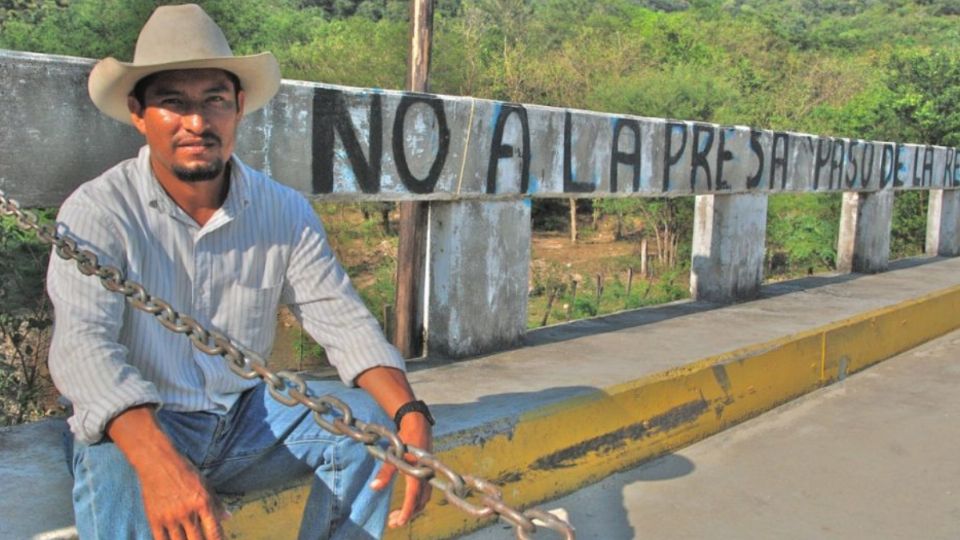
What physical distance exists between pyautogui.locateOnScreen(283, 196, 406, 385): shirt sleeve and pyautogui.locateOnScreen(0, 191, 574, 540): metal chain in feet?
2.25

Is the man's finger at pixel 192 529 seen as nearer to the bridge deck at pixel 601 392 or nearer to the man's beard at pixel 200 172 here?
the man's beard at pixel 200 172

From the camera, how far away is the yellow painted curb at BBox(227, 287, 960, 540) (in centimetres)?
390

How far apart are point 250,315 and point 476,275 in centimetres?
315

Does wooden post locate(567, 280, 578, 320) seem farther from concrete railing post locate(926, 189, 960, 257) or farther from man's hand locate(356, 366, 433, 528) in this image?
man's hand locate(356, 366, 433, 528)

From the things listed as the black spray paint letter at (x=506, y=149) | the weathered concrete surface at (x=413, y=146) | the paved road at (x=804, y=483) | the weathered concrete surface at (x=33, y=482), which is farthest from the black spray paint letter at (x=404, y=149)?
the weathered concrete surface at (x=33, y=482)

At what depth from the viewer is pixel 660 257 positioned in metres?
23.7

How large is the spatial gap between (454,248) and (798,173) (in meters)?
5.15

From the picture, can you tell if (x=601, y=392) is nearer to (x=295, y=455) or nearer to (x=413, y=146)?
(x=413, y=146)

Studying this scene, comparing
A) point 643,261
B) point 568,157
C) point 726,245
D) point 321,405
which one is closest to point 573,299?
point 643,261

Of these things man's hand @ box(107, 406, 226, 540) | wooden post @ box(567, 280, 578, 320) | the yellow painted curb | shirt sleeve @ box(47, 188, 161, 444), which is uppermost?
shirt sleeve @ box(47, 188, 161, 444)

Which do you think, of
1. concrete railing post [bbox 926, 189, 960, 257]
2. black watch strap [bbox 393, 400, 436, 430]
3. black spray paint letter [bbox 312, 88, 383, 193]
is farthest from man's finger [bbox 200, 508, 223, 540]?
concrete railing post [bbox 926, 189, 960, 257]

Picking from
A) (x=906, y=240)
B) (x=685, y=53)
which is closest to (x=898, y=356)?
(x=906, y=240)

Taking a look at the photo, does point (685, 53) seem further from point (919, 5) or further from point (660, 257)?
point (919, 5)

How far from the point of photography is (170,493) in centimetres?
208
